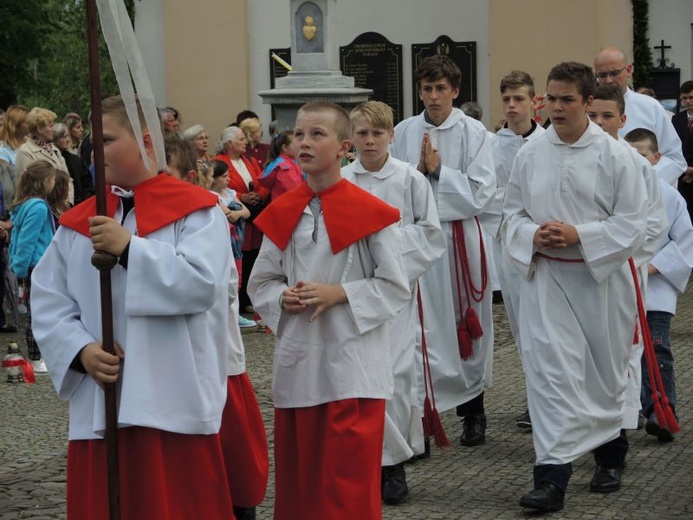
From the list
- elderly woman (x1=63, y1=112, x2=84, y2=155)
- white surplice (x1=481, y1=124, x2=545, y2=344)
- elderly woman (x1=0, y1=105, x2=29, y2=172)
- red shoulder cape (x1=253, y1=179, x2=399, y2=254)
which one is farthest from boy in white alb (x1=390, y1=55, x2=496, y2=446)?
elderly woman (x1=63, y1=112, x2=84, y2=155)

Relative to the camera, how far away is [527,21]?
2227cm

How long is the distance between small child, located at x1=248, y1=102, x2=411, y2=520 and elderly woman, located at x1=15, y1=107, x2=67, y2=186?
7703 mm

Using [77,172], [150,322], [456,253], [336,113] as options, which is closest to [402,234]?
[456,253]

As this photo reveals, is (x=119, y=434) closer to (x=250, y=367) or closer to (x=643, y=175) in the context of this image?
(x=643, y=175)

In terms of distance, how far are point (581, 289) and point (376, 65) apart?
16114 millimetres

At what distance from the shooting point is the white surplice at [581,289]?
6.76 meters

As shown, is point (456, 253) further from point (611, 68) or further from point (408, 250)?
point (611, 68)

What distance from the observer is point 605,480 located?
22.9 ft

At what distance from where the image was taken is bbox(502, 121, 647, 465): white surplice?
676 centimetres

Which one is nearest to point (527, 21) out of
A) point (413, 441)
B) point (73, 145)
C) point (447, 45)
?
point (447, 45)

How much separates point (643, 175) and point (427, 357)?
1.56 m

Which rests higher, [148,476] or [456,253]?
[456,253]

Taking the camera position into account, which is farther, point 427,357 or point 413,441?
point 427,357

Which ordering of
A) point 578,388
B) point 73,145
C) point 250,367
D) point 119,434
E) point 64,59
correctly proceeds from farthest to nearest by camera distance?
point 64,59 < point 73,145 < point 250,367 < point 578,388 < point 119,434
